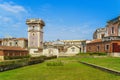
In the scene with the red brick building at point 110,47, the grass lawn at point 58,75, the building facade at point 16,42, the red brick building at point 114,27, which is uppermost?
the red brick building at point 114,27

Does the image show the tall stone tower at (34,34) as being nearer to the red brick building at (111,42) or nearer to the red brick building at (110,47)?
the red brick building at (111,42)

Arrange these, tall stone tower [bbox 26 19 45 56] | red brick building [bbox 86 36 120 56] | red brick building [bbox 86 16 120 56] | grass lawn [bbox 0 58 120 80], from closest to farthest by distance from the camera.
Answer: grass lawn [bbox 0 58 120 80] → red brick building [bbox 86 36 120 56] → red brick building [bbox 86 16 120 56] → tall stone tower [bbox 26 19 45 56]

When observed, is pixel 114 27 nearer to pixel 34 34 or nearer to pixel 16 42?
pixel 34 34

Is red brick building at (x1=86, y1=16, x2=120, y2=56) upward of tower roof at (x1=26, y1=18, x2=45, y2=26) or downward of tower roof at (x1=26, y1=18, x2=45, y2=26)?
downward

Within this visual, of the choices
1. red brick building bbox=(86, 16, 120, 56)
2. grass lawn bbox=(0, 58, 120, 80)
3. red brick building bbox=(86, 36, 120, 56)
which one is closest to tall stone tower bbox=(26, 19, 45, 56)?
red brick building bbox=(86, 16, 120, 56)

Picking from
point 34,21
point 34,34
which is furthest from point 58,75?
point 34,21

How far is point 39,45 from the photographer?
87938mm

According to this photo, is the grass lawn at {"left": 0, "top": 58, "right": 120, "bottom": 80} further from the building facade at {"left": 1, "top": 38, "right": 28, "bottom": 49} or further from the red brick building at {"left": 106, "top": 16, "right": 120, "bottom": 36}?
the building facade at {"left": 1, "top": 38, "right": 28, "bottom": 49}

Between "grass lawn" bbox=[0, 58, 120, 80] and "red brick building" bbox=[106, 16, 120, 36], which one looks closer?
"grass lawn" bbox=[0, 58, 120, 80]

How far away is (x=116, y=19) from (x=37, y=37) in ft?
131

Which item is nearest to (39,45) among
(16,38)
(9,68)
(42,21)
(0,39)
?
(42,21)

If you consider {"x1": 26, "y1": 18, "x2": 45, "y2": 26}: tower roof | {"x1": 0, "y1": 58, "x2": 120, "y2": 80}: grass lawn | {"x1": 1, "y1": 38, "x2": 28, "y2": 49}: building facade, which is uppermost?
{"x1": 26, "y1": 18, "x2": 45, "y2": 26}: tower roof

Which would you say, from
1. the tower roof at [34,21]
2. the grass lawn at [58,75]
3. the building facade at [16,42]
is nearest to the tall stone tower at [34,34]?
the tower roof at [34,21]

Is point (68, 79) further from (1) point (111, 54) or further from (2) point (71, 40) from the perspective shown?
(2) point (71, 40)
